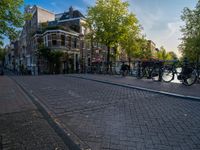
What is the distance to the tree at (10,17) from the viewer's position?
11.2 metres

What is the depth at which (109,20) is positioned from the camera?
2545 cm

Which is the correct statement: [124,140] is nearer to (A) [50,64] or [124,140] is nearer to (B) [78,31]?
(A) [50,64]

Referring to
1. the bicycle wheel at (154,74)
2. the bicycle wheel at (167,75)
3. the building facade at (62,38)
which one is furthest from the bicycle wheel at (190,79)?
the building facade at (62,38)

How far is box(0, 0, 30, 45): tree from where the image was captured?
11172 mm

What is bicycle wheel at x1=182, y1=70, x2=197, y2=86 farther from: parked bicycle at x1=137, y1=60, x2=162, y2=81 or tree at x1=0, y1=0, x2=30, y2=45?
tree at x1=0, y1=0, x2=30, y2=45

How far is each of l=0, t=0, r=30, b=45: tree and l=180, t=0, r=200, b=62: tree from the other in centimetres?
1904

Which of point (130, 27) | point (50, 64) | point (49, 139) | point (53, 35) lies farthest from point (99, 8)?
point (49, 139)

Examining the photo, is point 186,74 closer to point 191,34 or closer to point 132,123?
point 132,123

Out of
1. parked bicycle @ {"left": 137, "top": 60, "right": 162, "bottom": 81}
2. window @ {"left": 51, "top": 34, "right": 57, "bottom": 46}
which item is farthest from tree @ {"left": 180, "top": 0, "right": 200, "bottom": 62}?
window @ {"left": 51, "top": 34, "right": 57, "bottom": 46}

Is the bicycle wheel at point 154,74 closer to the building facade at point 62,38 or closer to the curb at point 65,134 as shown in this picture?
the curb at point 65,134

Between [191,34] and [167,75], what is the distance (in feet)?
52.2

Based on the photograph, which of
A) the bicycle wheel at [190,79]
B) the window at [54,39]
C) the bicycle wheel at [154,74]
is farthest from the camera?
the window at [54,39]

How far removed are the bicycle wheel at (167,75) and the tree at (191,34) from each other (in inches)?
454

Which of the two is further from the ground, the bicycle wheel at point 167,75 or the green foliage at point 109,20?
the green foliage at point 109,20
